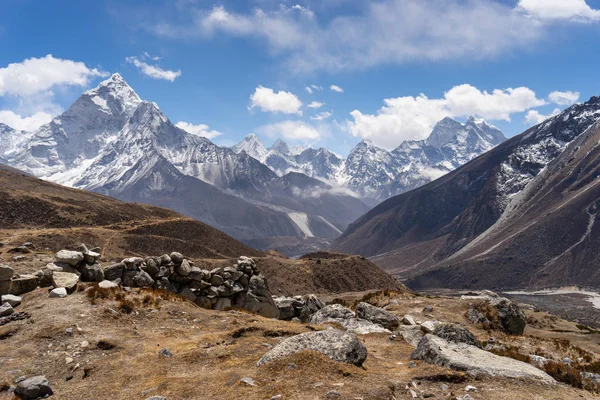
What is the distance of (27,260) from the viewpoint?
3534 cm

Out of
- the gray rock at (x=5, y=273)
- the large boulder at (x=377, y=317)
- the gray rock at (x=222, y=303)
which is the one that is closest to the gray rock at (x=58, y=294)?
the gray rock at (x=5, y=273)

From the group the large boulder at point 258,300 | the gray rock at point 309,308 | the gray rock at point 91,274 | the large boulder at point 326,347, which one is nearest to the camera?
the large boulder at point 326,347

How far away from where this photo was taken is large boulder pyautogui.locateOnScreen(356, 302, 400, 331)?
2911 cm

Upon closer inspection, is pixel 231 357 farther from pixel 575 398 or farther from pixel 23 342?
pixel 575 398

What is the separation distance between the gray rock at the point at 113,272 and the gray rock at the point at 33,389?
16.1 meters

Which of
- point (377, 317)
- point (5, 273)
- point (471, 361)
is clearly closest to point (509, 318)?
point (377, 317)

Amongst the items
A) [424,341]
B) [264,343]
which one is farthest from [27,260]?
[424,341]

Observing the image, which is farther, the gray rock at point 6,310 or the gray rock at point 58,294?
the gray rock at point 58,294

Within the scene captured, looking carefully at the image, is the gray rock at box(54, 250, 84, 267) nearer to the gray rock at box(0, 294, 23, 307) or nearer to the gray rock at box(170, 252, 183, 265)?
the gray rock at box(0, 294, 23, 307)

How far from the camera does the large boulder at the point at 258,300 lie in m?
36.5

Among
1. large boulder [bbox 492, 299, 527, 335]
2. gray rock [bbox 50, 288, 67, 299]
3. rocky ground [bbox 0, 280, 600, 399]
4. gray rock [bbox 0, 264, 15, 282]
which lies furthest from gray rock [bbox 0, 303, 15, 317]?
large boulder [bbox 492, 299, 527, 335]

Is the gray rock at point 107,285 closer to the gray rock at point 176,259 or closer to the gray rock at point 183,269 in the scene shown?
the gray rock at point 176,259

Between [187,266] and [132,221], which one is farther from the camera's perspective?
[132,221]

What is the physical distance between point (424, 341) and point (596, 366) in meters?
10.5
